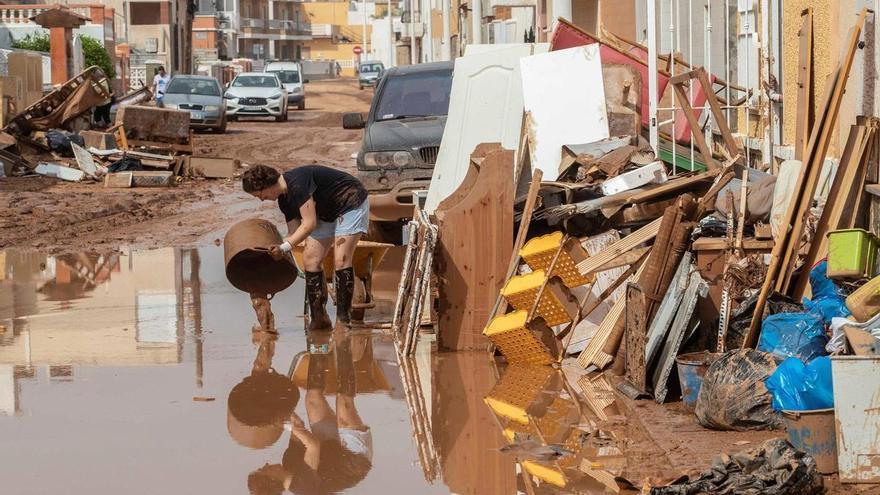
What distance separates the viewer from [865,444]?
604 centimetres

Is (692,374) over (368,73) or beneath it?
beneath

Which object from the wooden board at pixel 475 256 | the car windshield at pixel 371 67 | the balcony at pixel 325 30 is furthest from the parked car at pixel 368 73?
the wooden board at pixel 475 256

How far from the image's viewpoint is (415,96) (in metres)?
16.6

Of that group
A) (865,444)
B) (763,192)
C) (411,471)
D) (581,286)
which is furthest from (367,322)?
(865,444)

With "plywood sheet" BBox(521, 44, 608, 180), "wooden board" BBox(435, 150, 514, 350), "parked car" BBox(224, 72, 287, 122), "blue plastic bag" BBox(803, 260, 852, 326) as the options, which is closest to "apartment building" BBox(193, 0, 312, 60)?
"parked car" BBox(224, 72, 287, 122)

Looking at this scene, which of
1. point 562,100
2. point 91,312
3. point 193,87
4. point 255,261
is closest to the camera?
point 255,261

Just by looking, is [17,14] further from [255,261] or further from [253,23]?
[253,23]

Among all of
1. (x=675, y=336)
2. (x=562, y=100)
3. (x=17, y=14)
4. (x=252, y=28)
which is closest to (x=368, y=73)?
(x=17, y=14)

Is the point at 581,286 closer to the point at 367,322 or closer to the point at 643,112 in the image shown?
the point at 367,322

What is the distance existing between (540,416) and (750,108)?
5.98 meters

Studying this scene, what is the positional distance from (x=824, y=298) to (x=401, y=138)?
8412 millimetres

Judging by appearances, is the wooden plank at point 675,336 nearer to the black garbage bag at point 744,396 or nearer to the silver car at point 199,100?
the black garbage bag at point 744,396

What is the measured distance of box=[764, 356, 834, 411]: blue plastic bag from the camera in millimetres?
6312

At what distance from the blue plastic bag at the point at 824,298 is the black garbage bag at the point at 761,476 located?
5.10ft
